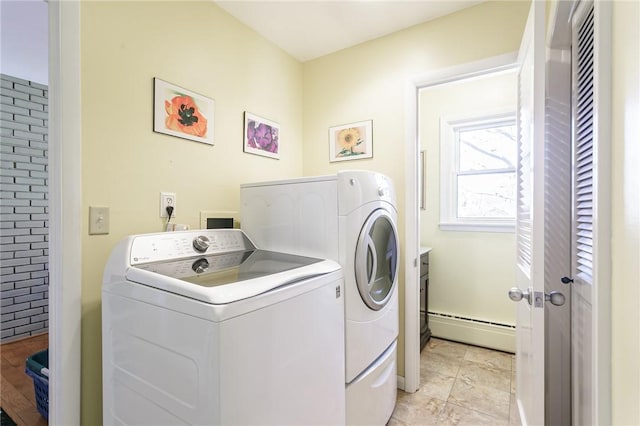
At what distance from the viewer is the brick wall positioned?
2.86m

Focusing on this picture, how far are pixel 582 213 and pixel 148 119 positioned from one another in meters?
1.94

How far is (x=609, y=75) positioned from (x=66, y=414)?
2.05 m

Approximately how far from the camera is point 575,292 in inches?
44.9

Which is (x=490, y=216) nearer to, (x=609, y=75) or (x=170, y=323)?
(x=609, y=75)

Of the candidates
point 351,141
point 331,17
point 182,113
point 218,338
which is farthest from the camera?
point 351,141

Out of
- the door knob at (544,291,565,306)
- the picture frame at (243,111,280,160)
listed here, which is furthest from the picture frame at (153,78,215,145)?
the door knob at (544,291,565,306)

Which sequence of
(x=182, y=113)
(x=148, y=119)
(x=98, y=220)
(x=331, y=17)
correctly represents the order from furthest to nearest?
1. (x=331, y=17)
2. (x=182, y=113)
3. (x=148, y=119)
4. (x=98, y=220)

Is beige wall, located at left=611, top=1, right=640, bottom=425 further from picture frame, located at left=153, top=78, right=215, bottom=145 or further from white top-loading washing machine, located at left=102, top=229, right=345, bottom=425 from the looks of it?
picture frame, located at left=153, top=78, right=215, bottom=145

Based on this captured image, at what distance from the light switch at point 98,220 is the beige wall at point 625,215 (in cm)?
170

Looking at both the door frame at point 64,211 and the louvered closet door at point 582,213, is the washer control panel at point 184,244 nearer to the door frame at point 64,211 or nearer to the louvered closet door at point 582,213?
the door frame at point 64,211

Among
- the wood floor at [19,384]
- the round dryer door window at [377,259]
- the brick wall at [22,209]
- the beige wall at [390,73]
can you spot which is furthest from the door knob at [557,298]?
the brick wall at [22,209]

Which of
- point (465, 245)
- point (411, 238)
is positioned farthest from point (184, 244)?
point (465, 245)

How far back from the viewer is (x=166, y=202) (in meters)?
1.56

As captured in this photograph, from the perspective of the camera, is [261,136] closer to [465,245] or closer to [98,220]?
[98,220]
